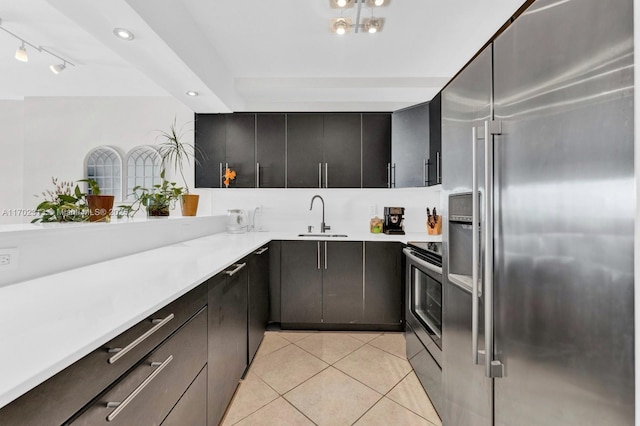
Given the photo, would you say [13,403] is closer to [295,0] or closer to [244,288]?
[244,288]

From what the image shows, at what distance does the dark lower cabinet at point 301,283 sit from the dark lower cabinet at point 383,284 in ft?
1.53

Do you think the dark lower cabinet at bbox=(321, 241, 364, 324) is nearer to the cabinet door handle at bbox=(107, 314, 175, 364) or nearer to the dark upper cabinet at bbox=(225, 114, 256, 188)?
the dark upper cabinet at bbox=(225, 114, 256, 188)

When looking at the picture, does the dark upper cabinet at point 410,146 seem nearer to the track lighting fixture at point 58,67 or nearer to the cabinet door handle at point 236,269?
the cabinet door handle at point 236,269

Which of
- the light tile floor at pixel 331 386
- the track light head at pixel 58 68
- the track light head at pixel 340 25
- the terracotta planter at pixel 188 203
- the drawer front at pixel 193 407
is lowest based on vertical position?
the light tile floor at pixel 331 386

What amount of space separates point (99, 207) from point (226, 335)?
102cm

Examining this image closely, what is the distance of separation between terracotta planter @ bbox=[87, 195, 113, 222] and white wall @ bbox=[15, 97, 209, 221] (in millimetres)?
2290

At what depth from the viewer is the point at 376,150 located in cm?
315

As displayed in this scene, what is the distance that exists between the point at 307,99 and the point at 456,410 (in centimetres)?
295

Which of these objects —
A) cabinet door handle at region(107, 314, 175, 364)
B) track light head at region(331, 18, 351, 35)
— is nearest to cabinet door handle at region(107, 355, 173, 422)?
Answer: cabinet door handle at region(107, 314, 175, 364)

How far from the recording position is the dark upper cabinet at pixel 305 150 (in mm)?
3174

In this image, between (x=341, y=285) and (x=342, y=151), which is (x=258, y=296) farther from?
(x=342, y=151)

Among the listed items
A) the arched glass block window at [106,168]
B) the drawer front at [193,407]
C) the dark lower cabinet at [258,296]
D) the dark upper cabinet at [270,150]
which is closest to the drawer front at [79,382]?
the drawer front at [193,407]

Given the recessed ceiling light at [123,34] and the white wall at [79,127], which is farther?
the white wall at [79,127]

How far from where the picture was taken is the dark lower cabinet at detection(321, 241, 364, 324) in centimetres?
275
